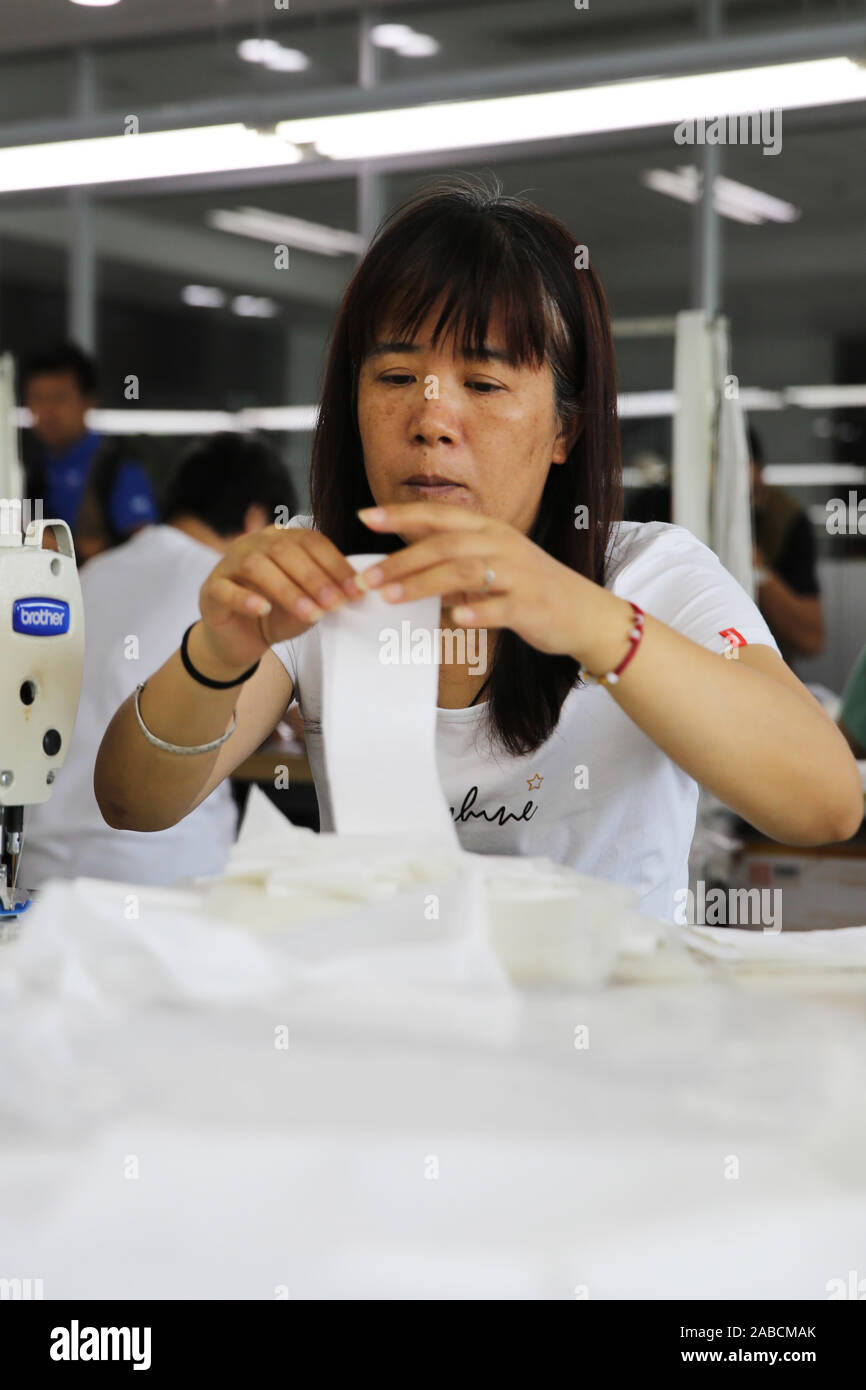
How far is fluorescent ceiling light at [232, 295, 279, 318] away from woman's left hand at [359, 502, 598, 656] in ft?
19.5

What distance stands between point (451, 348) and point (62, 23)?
243 inches

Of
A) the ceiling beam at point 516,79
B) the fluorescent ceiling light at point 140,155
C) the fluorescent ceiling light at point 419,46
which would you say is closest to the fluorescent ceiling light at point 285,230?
the ceiling beam at point 516,79

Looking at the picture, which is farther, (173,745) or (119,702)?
(119,702)

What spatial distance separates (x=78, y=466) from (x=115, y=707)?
129 inches

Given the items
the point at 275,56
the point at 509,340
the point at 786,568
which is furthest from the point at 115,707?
the point at 275,56

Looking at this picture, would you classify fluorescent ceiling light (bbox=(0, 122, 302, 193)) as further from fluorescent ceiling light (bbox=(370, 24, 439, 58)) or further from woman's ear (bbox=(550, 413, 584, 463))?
woman's ear (bbox=(550, 413, 584, 463))

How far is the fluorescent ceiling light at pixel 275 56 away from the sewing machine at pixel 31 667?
225 inches

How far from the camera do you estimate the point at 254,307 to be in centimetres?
691

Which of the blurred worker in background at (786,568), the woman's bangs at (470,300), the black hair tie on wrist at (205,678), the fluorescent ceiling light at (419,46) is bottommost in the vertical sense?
the black hair tie on wrist at (205,678)

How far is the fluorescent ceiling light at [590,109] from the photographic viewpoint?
3.46m

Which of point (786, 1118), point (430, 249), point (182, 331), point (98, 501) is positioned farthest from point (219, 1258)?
point (182, 331)

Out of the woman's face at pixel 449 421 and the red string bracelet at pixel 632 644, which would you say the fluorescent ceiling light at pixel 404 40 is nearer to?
the woman's face at pixel 449 421

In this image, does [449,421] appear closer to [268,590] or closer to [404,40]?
[268,590]

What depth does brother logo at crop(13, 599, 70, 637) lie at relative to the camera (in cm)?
152
